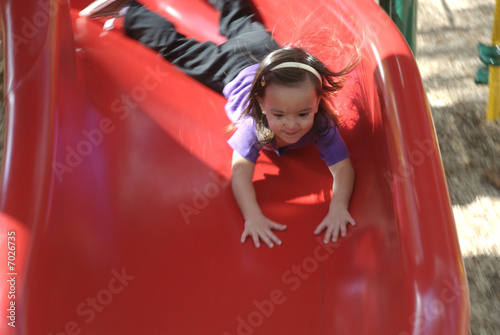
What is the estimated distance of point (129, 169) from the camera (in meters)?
1.75

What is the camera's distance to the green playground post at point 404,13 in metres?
2.26

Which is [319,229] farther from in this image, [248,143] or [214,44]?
[214,44]

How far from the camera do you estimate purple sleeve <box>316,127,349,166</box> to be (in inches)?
64.3

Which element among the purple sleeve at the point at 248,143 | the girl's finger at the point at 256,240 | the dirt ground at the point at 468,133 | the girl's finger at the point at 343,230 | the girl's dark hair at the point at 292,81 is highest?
the girl's dark hair at the point at 292,81

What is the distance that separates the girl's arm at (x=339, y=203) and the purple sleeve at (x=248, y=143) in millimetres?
205

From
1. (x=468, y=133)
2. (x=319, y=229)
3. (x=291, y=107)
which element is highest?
(x=291, y=107)

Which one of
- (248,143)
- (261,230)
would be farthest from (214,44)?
(261,230)

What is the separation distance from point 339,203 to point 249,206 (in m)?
0.22

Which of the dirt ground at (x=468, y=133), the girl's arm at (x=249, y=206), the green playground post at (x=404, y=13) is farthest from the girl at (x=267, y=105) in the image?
the dirt ground at (x=468, y=133)

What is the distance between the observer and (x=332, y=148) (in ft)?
5.37

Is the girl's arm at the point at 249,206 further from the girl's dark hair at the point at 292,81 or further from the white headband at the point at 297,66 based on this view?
the white headband at the point at 297,66

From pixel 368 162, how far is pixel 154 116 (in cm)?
65

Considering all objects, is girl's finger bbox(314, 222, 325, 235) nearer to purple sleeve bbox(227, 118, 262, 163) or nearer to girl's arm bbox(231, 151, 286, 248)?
Answer: girl's arm bbox(231, 151, 286, 248)

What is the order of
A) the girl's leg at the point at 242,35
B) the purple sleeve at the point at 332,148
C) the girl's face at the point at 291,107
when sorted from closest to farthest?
the girl's face at the point at 291,107 < the purple sleeve at the point at 332,148 < the girl's leg at the point at 242,35
